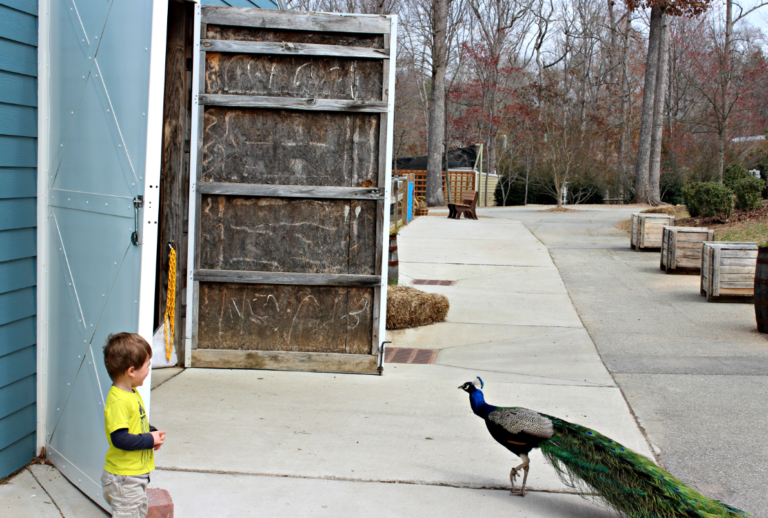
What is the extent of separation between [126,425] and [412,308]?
214 inches

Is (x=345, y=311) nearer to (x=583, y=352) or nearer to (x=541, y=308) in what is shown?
(x=583, y=352)

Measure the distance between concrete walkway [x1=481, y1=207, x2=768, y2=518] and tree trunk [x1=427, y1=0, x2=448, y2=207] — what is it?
16454 millimetres

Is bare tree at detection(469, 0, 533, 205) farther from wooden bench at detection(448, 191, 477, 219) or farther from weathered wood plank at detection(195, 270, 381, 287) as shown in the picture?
weathered wood plank at detection(195, 270, 381, 287)

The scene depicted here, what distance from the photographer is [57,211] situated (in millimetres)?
3613

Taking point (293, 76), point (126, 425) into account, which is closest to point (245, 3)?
point (293, 76)

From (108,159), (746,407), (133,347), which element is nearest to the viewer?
(133,347)

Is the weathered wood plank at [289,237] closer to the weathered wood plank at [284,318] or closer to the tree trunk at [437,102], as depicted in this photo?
the weathered wood plank at [284,318]

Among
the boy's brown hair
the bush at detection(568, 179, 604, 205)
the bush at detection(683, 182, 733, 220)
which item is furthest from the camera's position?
the bush at detection(568, 179, 604, 205)

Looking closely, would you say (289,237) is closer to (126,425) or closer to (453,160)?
(126,425)

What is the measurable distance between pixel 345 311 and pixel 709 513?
3548mm

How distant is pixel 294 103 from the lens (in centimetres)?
570

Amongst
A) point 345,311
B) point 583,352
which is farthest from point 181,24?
point 583,352

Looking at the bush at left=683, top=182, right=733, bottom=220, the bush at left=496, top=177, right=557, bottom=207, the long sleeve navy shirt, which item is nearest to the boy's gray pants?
the long sleeve navy shirt

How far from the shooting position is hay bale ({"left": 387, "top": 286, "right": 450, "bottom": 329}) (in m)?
7.91
